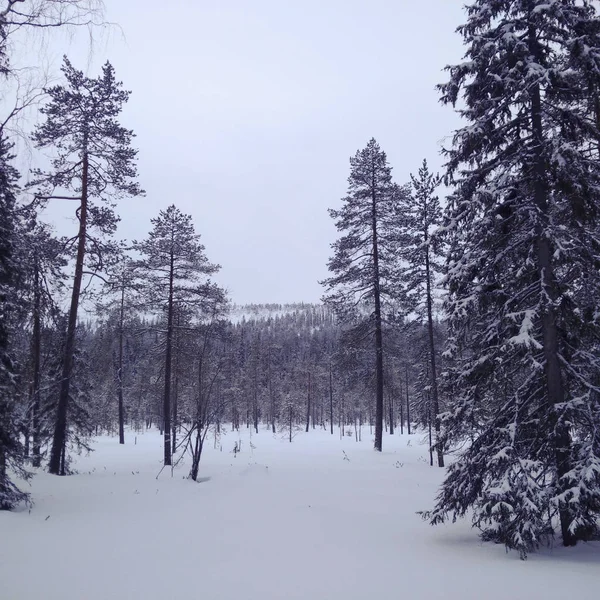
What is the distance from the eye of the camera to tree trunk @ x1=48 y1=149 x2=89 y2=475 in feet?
46.8

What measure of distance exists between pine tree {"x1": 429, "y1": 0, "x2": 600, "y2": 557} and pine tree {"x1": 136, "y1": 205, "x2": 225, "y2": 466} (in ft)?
51.4

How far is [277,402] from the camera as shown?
2778 inches

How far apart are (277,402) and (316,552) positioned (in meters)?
64.8

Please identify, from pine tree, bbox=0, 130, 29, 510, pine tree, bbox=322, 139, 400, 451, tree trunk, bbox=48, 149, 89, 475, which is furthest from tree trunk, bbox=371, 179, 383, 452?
pine tree, bbox=0, 130, 29, 510

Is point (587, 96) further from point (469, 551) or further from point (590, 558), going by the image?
point (469, 551)

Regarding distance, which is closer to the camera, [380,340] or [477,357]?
[477,357]

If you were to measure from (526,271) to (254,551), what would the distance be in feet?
22.0

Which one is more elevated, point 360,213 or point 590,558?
point 360,213

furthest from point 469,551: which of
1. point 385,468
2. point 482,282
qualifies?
point 385,468

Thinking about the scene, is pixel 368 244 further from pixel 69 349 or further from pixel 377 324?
pixel 69 349

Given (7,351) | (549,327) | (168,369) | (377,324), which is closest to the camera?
(549,327)

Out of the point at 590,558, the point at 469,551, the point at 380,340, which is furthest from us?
the point at 380,340

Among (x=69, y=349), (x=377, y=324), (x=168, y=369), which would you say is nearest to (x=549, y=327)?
(x=69, y=349)

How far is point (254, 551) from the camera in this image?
7133 millimetres
